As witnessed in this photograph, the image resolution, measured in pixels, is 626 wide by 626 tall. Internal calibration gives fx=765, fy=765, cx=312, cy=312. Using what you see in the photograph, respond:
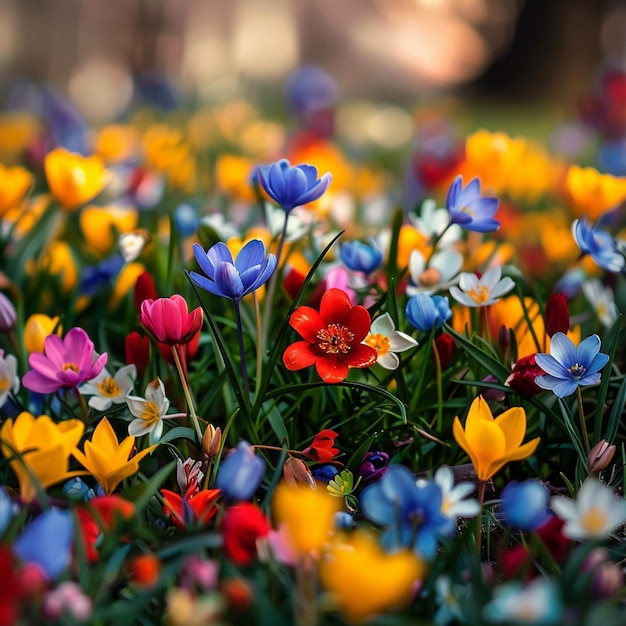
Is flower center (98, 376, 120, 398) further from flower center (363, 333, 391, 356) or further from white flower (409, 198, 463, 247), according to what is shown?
white flower (409, 198, 463, 247)

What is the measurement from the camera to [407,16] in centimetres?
835

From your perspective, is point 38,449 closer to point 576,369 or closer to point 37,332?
point 37,332

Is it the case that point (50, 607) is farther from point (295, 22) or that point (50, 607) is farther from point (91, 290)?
point (295, 22)

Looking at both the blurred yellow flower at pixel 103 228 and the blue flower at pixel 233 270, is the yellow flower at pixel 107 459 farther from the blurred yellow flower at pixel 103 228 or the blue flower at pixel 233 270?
the blurred yellow flower at pixel 103 228

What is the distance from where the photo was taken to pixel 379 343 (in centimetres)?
86

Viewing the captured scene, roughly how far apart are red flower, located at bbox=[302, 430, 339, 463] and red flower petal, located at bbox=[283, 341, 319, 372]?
0.08 meters

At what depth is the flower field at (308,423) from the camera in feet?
1.87

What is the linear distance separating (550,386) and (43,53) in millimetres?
5591

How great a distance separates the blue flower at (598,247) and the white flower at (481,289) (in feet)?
0.39

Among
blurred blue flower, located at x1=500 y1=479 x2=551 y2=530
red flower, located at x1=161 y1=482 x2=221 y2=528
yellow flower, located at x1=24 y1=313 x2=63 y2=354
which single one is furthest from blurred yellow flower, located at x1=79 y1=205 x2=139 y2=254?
blurred blue flower, located at x1=500 y1=479 x2=551 y2=530

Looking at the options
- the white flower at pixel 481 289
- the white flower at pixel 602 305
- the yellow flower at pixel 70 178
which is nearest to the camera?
the white flower at pixel 481 289

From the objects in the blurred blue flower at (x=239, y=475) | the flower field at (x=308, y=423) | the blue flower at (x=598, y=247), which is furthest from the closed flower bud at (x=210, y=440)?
the blue flower at (x=598, y=247)

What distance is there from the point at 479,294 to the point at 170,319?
38 centimetres

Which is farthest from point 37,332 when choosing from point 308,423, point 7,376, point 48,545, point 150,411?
point 48,545
